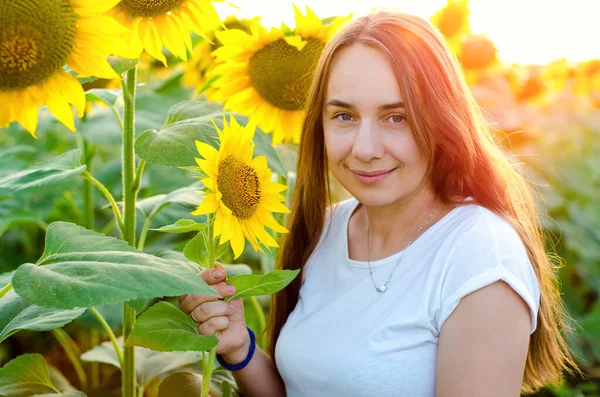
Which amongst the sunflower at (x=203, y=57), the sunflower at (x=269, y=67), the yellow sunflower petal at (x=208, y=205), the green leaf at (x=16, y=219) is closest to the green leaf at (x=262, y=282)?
the yellow sunflower petal at (x=208, y=205)

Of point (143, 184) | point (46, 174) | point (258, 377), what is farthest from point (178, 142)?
point (143, 184)

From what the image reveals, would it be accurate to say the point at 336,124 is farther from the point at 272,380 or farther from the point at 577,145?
the point at 577,145

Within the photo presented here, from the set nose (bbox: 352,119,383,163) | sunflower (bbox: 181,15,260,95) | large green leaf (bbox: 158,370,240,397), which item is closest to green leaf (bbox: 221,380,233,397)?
large green leaf (bbox: 158,370,240,397)

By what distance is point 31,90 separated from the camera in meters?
1.01

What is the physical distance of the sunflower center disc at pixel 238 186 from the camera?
1.09m

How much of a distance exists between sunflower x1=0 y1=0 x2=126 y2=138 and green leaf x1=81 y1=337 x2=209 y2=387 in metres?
0.65

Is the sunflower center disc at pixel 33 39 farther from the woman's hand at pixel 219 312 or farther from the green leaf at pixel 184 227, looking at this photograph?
the woman's hand at pixel 219 312

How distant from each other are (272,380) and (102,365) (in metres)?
0.70

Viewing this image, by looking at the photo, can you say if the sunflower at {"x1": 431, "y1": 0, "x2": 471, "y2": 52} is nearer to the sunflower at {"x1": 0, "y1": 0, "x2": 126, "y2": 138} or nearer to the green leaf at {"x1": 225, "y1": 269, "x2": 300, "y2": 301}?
the green leaf at {"x1": 225, "y1": 269, "x2": 300, "y2": 301}

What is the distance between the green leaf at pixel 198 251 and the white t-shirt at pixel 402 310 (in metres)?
0.36

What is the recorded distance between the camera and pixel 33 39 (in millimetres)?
948

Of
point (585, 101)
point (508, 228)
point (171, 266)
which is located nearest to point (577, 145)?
point (585, 101)

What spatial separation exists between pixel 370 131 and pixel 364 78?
0.09 metres

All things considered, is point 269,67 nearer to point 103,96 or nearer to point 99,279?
point 103,96
